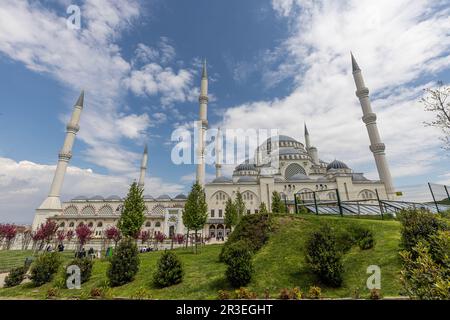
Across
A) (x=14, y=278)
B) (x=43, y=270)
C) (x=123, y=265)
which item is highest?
(x=123, y=265)

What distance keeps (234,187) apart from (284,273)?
3875 centimetres

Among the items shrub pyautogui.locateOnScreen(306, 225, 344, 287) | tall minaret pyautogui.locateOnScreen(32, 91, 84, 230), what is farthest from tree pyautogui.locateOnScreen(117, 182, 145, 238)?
tall minaret pyautogui.locateOnScreen(32, 91, 84, 230)

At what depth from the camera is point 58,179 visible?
46531 mm

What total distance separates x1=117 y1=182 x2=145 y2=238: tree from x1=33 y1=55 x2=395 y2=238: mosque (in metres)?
21.3

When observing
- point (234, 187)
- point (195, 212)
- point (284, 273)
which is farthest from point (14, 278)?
point (234, 187)

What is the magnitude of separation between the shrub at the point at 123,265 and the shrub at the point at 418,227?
11.8 m

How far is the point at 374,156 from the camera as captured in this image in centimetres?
4159

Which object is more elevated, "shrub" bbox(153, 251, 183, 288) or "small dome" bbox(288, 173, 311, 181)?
"small dome" bbox(288, 173, 311, 181)

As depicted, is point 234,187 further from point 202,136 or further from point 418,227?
point 418,227

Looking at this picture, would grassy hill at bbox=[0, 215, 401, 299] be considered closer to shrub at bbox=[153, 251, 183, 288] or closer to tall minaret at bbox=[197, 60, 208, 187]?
shrub at bbox=[153, 251, 183, 288]

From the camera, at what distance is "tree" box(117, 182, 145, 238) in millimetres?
18922
